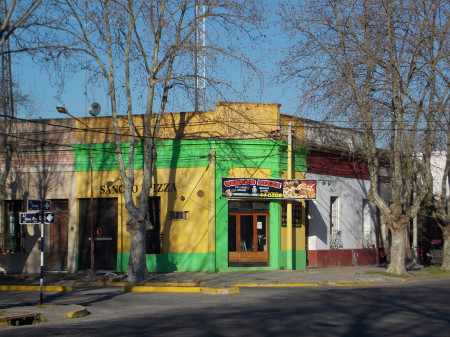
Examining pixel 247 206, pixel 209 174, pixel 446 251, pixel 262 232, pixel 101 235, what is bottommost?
pixel 446 251

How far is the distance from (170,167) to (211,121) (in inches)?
107

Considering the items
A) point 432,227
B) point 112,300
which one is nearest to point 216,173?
point 112,300

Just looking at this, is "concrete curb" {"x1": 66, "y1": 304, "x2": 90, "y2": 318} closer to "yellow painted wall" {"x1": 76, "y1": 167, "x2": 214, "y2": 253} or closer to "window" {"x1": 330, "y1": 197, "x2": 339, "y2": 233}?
"yellow painted wall" {"x1": 76, "y1": 167, "x2": 214, "y2": 253}

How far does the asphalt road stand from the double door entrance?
6896mm

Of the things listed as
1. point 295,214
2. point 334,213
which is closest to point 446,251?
point 334,213

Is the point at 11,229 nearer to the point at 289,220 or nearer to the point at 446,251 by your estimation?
the point at 289,220

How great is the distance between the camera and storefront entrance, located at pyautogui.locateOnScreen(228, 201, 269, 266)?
27.5m

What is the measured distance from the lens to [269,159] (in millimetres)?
27641

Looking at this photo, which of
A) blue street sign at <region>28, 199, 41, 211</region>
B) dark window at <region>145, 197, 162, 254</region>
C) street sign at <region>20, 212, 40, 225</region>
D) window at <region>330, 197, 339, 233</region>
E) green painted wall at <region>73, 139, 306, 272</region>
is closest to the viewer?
blue street sign at <region>28, 199, 41, 211</region>

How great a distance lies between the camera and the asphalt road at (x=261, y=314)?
11.9 m

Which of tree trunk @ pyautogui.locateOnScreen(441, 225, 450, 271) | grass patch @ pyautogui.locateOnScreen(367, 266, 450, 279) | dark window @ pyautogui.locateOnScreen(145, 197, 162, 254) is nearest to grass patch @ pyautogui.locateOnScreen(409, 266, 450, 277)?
grass patch @ pyautogui.locateOnScreen(367, 266, 450, 279)

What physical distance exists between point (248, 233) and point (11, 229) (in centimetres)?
1139

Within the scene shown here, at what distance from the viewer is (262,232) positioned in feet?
91.3

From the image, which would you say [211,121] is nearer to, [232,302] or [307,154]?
[307,154]
